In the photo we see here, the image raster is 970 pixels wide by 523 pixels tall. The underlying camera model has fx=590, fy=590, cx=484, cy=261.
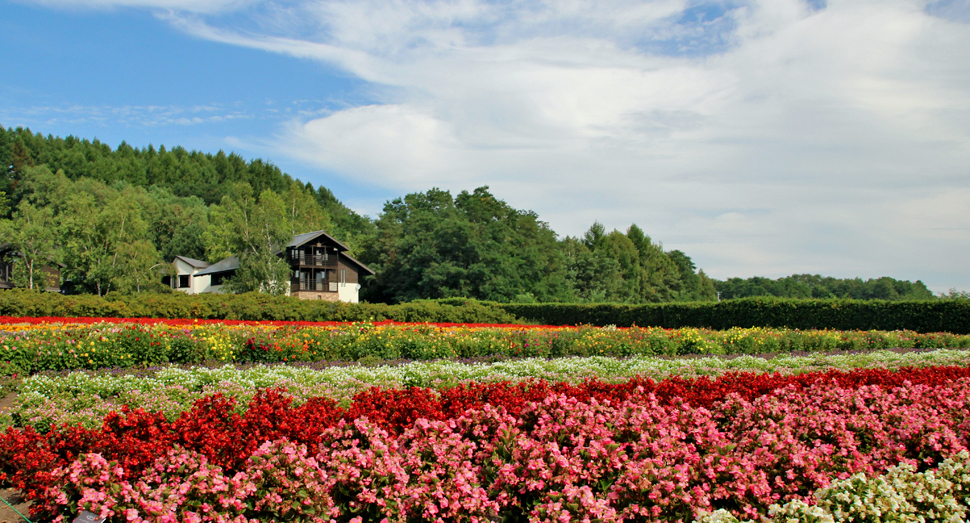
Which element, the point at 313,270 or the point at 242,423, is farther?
the point at 313,270

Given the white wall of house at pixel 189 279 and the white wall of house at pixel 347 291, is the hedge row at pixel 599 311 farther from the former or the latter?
the white wall of house at pixel 189 279

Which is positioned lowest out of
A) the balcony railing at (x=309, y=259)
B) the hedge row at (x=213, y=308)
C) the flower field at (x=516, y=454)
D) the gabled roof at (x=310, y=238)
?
the flower field at (x=516, y=454)

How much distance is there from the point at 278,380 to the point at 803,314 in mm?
18688

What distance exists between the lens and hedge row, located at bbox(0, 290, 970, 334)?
1830 cm

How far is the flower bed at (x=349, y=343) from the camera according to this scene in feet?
30.5

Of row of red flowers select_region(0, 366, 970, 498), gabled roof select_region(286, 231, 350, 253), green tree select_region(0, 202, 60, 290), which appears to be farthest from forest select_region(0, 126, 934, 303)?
row of red flowers select_region(0, 366, 970, 498)

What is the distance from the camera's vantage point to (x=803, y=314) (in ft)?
66.4

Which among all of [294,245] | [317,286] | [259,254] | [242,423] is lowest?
[242,423]

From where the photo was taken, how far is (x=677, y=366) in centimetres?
937

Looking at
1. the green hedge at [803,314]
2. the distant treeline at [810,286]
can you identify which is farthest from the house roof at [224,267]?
the distant treeline at [810,286]

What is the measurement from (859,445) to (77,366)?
1039cm

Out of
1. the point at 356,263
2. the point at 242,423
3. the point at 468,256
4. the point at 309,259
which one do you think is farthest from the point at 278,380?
the point at 356,263

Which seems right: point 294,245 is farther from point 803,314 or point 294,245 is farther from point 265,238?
point 803,314

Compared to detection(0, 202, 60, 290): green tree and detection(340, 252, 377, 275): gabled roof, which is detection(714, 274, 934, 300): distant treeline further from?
detection(0, 202, 60, 290): green tree
